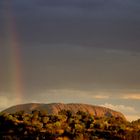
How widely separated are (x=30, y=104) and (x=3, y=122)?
7784cm

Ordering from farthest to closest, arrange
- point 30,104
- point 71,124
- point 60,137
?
point 30,104
point 71,124
point 60,137

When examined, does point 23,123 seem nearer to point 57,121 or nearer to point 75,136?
point 57,121

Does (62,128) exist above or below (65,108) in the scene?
below

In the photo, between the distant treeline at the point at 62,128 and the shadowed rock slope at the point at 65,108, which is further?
the shadowed rock slope at the point at 65,108

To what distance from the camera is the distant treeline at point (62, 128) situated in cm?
8450

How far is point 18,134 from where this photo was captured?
87000 millimetres

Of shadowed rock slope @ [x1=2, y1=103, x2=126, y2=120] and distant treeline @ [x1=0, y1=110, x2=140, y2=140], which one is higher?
shadowed rock slope @ [x1=2, y1=103, x2=126, y2=120]

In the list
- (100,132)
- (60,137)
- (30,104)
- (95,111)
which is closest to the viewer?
(60,137)

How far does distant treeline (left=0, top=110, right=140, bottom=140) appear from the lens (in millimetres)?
84500

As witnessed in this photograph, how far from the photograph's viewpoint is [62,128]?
296ft

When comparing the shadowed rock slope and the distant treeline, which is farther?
the shadowed rock slope

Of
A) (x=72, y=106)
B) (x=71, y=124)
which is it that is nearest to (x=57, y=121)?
(x=71, y=124)

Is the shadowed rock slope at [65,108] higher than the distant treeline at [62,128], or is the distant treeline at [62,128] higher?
the shadowed rock slope at [65,108]

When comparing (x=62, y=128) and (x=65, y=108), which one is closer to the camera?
(x=62, y=128)
